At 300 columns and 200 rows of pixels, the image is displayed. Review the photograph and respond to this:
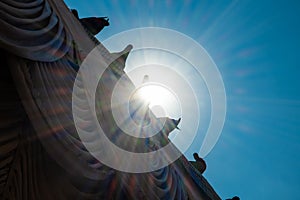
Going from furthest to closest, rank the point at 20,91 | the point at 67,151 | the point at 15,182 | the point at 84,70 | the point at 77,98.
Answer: the point at 84,70, the point at 77,98, the point at 15,182, the point at 67,151, the point at 20,91

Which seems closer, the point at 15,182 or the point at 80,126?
the point at 15,182

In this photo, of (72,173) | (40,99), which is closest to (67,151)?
(72,173)

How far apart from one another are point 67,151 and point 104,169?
1.22 ft

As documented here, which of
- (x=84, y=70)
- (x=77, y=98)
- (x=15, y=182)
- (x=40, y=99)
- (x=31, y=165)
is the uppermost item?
(x=84, y=70)

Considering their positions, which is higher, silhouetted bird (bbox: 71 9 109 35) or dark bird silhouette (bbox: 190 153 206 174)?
silhouetted bird (bbox: 71 9 109 35)

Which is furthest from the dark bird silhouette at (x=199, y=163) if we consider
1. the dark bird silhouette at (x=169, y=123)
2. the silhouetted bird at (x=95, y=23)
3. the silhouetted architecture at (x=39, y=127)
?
the silhouetted architecture at (x=39, y=127)

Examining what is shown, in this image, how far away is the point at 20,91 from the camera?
1265mm

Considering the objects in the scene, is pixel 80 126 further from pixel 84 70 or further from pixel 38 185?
pixel 84 70

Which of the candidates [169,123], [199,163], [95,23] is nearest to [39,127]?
[169,123]

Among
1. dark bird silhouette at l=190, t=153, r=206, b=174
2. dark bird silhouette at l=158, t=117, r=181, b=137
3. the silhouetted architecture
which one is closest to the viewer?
the silhouetted architecture

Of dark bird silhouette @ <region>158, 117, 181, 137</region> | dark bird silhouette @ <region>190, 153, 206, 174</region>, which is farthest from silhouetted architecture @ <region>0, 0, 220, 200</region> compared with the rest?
dark bird silhouette @ <region>190, 153, 206, 174</region>

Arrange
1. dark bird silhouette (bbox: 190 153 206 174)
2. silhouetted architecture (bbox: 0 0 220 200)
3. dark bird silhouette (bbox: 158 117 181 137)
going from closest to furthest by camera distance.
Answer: silhouetted architecture (bbox: 0 0 220 200), dark bird silhouette (bbox: 158 117 181 137), dark bird silhouette (bbox: 190 153 206 174)

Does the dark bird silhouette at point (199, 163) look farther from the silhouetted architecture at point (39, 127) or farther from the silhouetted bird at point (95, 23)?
the silhouetted architecture at point (39, 127)

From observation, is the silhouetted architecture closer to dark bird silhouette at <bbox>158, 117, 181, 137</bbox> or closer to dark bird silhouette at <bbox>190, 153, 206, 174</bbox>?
dark bird silhouette at <bbox>158, 117, 181, 137</bbox>
